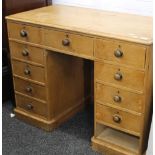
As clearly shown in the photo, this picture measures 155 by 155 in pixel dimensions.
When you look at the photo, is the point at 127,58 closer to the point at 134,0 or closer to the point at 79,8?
the point at 134,0

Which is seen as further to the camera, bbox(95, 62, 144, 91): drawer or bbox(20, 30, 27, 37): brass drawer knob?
bbox(20, 30, 27, 37): brass drawer knob

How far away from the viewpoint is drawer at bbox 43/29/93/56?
1.72 m

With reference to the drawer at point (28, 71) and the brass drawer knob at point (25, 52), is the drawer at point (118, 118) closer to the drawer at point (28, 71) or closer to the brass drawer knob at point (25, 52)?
the drawer at point (28, 71)

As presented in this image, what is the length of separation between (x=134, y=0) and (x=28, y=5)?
2.54 ft

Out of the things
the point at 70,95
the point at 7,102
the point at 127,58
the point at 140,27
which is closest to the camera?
the point at 127,58

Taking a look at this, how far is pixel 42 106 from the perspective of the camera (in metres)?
2.15

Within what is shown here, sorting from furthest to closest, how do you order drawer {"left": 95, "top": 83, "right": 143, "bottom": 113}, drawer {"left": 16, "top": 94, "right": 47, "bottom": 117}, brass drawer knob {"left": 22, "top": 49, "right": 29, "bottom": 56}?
1. drawer {"left": 16, "top": 94, "right": 47, "bottom": 117}
2. brass drawer knob {"left": 22, "top": 49, "right": 29, "bottom": 56}
3. drawer {"left": 95, "top": 83, "right": 143, "bottom": 113}

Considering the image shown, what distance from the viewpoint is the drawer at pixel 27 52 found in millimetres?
1985

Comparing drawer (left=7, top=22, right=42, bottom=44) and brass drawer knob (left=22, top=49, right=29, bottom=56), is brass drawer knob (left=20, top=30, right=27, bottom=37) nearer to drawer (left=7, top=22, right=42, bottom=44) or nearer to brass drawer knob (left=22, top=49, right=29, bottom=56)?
drawer (left=7, top=22, right=42, bottom=44)

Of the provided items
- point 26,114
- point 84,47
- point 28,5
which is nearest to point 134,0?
point 84,47

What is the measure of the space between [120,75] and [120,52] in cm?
13

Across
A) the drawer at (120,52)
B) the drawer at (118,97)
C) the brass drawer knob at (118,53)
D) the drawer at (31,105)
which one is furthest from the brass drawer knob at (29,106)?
the brass drawer knob at (118,53)

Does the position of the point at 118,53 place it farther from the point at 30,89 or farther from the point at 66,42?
the point at 30,89

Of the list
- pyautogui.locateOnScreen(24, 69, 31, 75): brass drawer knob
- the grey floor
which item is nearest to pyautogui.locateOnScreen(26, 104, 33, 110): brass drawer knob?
the grey floor
